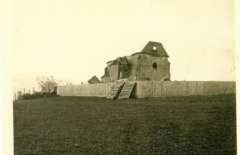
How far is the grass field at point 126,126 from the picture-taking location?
237 centimetres

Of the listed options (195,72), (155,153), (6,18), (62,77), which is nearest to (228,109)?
(195,72)

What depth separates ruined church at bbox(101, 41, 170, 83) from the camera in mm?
2381

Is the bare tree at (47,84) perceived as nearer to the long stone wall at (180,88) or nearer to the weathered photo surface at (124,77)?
the weathered photo surface at (124,77)

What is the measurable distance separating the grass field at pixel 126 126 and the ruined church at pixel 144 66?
12cm

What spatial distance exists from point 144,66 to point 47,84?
20.1 inches

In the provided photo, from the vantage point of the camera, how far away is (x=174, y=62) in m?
2.40

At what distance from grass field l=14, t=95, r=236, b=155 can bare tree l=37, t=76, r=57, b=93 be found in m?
0.05

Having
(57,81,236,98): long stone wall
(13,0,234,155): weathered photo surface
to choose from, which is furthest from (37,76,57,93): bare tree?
(57,81,236,98): long stone wall

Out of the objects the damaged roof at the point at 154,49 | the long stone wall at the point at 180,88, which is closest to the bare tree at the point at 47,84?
the long stone wall at the point at 180,88

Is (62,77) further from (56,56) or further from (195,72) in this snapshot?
(195,72)

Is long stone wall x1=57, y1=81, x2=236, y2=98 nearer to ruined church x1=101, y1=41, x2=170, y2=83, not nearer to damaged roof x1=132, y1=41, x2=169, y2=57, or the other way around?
ruined church x1=101, y1=41, x2=170, y2=83

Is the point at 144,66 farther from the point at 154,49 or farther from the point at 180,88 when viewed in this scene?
the point at 180,88

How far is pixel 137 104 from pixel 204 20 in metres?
0.54

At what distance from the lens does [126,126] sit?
2428 mm
